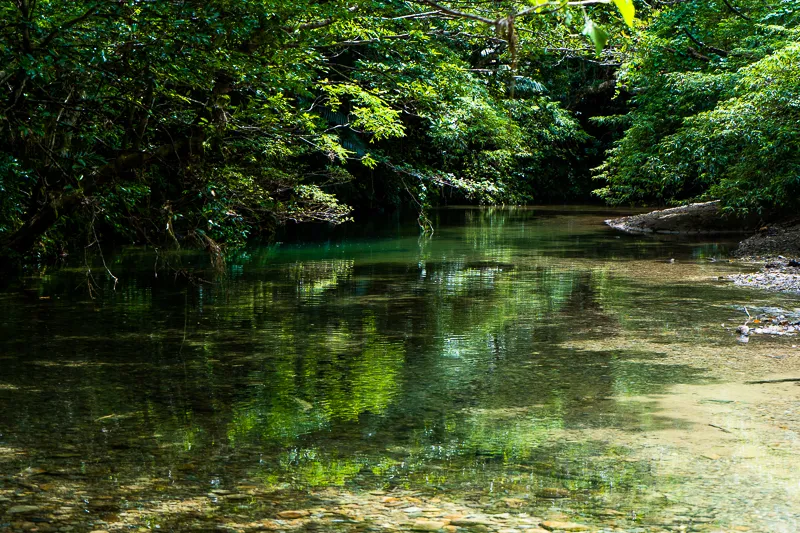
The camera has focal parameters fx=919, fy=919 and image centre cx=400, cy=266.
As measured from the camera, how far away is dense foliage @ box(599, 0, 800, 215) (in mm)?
16938

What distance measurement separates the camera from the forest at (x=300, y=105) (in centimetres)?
833

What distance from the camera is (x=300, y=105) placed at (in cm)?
1950

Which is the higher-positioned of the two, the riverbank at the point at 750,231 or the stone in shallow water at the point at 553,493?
the riverbank at the point at 750,231

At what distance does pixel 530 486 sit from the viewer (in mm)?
4590

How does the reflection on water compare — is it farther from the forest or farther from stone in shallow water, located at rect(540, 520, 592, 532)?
→ the forest

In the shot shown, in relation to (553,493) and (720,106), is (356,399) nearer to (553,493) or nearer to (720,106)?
(553,493)

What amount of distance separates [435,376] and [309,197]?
1354 centimetres

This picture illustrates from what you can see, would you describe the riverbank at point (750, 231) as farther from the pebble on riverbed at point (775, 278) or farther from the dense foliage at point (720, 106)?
the dense foliage at point (720, 106)

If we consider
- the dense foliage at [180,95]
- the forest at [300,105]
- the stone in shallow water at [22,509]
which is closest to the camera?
the stone in shallow water at [22,509]

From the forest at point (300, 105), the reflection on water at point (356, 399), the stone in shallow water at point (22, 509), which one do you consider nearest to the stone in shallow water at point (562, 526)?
the reflection on water at point (356, 399)

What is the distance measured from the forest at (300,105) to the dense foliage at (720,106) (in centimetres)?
6

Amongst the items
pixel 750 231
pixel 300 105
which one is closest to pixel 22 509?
pixel 300 105

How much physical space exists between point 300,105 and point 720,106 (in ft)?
29.2

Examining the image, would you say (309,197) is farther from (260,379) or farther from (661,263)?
(260,379)
